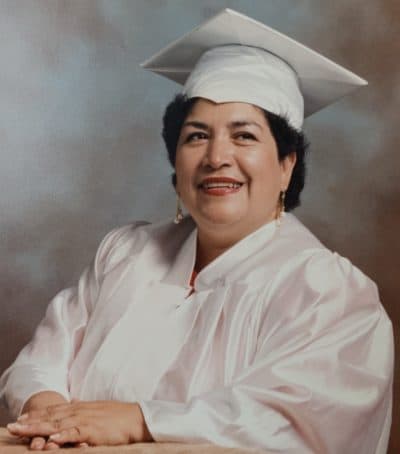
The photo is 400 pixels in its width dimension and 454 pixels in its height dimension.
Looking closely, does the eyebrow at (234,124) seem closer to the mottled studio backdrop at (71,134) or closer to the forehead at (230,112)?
the forehead at (230,112)

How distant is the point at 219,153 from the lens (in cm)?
223

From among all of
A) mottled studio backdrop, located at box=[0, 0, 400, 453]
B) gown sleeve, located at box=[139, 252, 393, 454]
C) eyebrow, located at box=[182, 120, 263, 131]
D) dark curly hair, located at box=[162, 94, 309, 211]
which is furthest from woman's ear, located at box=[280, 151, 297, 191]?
mottled studio backdrop, located at box=[0, 0, 400, 453]

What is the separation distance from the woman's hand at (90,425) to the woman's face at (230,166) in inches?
19.3

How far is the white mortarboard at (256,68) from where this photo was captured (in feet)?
7.38

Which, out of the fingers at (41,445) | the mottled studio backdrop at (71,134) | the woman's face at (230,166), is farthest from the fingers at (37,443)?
the mottled studio backdrop at (71,134)

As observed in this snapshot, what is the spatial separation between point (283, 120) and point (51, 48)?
88 cm

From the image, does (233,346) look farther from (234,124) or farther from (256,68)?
(256,68)

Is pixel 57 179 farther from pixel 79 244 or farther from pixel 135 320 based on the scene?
pixel 135 320

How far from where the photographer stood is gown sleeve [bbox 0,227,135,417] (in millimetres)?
2295

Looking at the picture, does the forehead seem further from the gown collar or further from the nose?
the gown collar

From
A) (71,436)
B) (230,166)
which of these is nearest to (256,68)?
(230,166)

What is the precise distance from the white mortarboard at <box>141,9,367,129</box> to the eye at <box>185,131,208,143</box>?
8 cm

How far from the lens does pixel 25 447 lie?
6.47 feet

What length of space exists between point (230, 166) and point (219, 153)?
4cm
